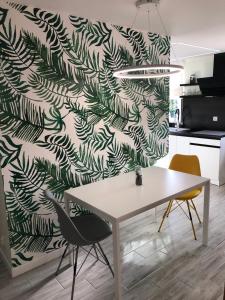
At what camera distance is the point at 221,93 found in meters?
4.36

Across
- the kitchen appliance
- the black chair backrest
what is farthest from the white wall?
the black chair backrest

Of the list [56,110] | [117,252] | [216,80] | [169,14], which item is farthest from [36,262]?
[216,80]

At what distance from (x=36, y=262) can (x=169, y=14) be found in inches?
109

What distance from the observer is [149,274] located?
7.23ft

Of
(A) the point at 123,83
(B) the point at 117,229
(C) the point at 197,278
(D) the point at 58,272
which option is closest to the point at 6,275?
(D) the point at 58,272

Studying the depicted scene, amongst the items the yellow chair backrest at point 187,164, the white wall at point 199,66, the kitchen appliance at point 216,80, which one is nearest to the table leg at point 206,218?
the yellow chair backrest at point 187,164

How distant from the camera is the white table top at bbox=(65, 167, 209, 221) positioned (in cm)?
190

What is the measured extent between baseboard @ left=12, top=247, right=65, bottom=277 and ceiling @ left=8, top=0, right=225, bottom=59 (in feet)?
7.67

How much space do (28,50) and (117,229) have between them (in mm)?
1670

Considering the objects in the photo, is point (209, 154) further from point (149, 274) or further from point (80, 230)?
point (80, 230)

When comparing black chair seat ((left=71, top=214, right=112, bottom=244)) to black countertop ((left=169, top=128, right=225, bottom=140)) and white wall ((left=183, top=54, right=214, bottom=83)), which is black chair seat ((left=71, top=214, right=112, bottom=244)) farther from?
white wall ((left=183, top=54, right=214, bottom=83))

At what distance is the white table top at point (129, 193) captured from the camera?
1.90 metres

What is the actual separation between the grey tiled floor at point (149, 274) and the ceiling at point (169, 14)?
2.35 m

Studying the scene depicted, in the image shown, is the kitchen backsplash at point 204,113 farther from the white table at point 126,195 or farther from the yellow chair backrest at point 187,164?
the white table at point 126,195
